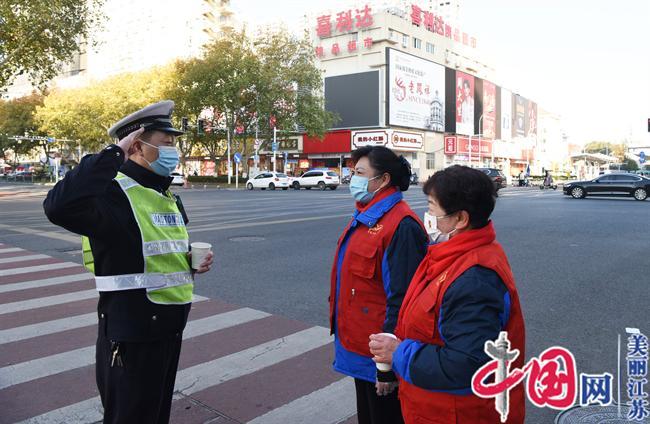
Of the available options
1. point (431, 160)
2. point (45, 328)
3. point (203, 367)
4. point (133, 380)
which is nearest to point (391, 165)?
point (133, 380)

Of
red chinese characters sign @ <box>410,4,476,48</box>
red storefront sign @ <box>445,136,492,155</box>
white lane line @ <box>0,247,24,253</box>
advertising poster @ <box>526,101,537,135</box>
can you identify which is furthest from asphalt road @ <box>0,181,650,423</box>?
advertising poster @ <box>526,101,537,135</box>

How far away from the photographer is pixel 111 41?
88.2 m

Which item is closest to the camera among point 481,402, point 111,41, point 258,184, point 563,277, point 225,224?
point 481,402

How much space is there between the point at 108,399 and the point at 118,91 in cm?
5188

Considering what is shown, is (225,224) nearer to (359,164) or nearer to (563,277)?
(563,277)

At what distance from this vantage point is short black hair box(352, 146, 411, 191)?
3002 mm

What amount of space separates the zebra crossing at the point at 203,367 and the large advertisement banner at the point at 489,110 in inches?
2982

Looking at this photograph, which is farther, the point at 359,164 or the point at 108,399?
the point at 359,164

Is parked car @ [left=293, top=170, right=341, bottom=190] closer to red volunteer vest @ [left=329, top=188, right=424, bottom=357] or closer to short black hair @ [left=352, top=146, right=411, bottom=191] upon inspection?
short black hair @ [left=352, top=146, right=411, bottom=191]

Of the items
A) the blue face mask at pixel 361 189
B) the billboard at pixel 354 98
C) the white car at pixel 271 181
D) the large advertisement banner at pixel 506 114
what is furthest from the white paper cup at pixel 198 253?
the large advertisement banner at pixel 506 114

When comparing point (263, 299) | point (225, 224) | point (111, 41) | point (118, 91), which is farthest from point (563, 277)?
point (111, 41)

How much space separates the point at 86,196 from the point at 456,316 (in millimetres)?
1604

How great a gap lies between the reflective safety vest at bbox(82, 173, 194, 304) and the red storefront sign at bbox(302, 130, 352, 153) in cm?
5754

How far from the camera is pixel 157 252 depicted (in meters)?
2.53
